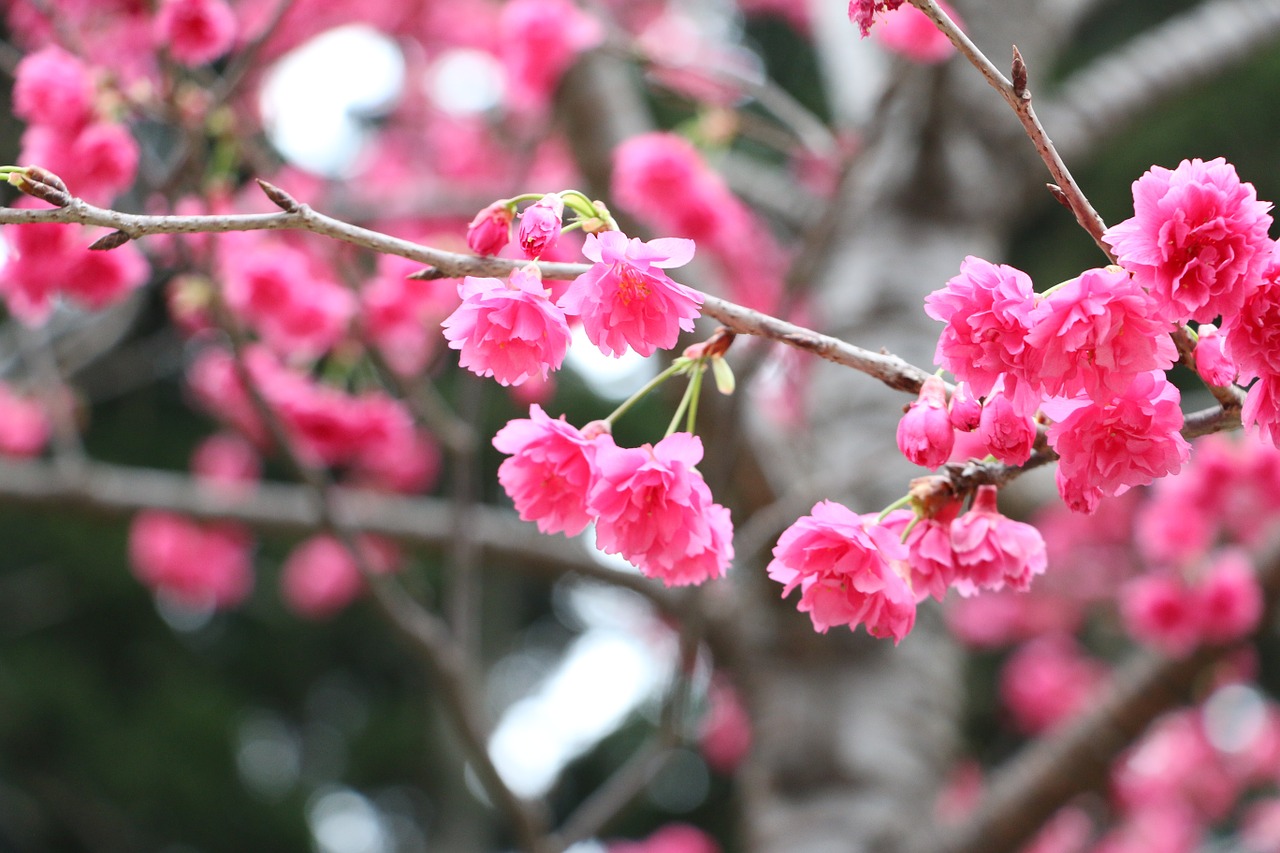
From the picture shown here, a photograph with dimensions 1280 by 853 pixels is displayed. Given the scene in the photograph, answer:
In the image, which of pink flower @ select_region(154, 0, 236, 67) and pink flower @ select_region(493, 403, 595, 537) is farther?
pink flower @ select_region(154, 0, 236, 67)

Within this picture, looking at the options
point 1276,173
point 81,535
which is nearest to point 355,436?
point 81,535

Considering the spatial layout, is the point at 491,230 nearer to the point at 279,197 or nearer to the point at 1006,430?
the point at 279,197

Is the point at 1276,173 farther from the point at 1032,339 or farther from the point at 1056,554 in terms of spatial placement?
the point at 1032,339

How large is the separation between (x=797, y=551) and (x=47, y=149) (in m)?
1.42

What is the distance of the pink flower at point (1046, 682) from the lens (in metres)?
4.00

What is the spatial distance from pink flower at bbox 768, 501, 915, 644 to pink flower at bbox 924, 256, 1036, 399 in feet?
0.52

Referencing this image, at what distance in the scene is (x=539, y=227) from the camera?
0.92 metres

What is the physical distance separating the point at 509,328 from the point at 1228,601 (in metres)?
1.77

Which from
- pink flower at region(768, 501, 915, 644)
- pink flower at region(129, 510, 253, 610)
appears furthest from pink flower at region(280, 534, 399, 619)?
pink flower at region(768, 501, 915, 644)

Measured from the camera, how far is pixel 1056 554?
3910 millimetres

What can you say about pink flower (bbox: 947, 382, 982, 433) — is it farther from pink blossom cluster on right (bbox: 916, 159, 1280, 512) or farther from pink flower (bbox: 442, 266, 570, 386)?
pink flower (bbox: 442, 266, 570, 386)

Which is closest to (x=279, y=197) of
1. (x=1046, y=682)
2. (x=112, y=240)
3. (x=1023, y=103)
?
(x=112, y=240)

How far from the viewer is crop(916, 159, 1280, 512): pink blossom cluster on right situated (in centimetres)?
80

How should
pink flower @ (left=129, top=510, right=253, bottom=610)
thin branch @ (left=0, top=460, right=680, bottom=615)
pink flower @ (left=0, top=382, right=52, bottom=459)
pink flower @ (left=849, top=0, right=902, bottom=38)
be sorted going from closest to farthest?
pink flower @ (left=849, top=0, right=902, bottom=38), thin branch @ (left=0, top=460, right=680, bottom=615), pink flower @ (left=0, top=382, right=52, bottom=459), pink flower @ (left=129, top=510, right=253, bottom=610)
